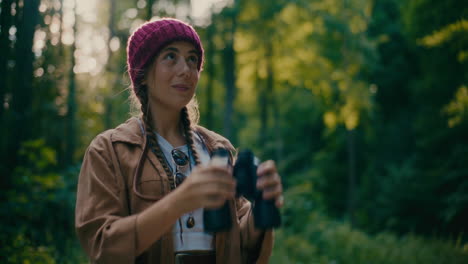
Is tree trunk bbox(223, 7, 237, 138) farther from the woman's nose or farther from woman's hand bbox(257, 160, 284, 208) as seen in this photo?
woman's hand bbox(257, 160, 284, 208)

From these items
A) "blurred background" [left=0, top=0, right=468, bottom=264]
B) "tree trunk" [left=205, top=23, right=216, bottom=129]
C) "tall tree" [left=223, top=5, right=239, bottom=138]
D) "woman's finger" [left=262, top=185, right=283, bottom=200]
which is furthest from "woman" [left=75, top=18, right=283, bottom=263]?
"tree trunk" [left=205, top=23, right=216, bottom=129]

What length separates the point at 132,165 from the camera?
175 centimetres

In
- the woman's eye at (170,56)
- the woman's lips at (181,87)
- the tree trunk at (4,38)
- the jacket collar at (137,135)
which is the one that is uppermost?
the tree trunk at (4,38)

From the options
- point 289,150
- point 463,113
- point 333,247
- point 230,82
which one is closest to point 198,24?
point 230,82

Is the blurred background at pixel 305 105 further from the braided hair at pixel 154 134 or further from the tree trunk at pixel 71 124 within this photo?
the braided hair at pixel 154 134

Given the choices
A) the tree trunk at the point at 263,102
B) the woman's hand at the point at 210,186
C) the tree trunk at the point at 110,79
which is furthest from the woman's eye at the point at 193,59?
the tree trunk at the point at 263,102

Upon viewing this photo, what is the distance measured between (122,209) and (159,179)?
0.21 metres

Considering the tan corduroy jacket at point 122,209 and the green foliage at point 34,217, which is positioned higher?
the tan corduroy jacket at point 122,209

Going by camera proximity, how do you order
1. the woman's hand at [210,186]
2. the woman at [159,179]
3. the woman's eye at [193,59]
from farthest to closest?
the woman's eye at [193,59]
the woman at [159,179]
the woman's hand at [210,186]

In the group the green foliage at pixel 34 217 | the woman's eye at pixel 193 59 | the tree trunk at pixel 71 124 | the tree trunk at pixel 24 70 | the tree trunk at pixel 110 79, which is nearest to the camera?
the woman's eye at pixel 193 59

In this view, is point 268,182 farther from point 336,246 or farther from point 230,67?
point 230,67

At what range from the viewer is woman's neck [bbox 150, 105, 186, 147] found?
6.55ft

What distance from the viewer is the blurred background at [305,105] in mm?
6168

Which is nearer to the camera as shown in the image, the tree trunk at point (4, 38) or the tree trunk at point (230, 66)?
→ the tree trunk at point (4, 38)
